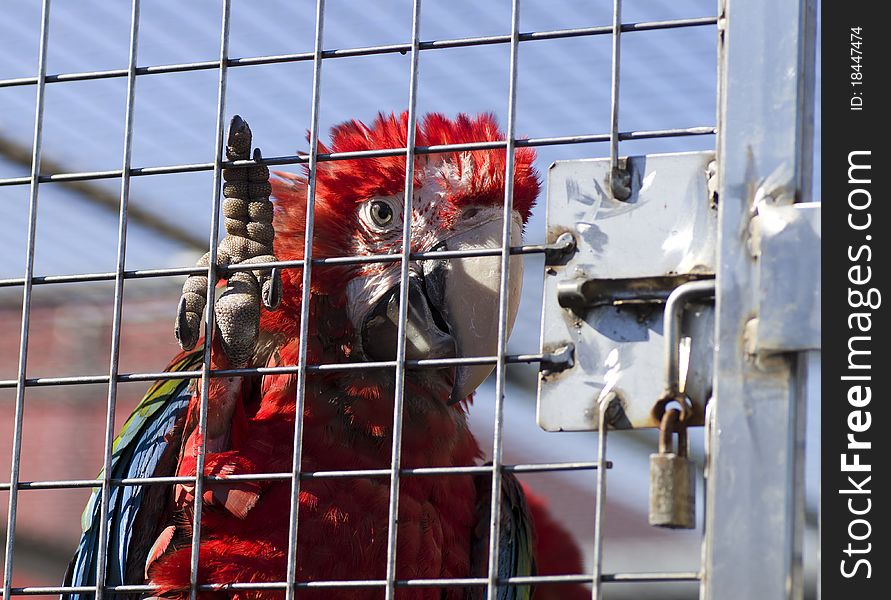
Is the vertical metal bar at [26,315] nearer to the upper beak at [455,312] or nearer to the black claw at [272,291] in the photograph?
the black claw at [272,291]

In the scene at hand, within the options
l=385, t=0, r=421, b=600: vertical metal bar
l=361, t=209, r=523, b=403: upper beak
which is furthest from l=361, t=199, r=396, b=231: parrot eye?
l=385, t=0, r=421, b=600: vertical metal bar

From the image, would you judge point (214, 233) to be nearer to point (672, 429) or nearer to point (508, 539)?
point (672, 429)

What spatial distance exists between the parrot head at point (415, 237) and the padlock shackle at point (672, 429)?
92 centimetres

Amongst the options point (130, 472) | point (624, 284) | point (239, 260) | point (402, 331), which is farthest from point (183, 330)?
point (130, 472)

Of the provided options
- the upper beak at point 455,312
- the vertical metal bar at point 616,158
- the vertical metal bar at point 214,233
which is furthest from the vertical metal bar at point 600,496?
the upper beak at point 455,312

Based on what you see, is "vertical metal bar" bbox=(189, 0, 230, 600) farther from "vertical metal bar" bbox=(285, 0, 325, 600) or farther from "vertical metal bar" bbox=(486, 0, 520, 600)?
"vertical metal bar" bbox=(486, 0, 520, 600)

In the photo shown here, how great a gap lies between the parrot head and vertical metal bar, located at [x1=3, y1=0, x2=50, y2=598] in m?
0.67

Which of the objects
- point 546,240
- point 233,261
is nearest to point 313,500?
point 233,261

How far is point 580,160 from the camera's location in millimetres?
1119

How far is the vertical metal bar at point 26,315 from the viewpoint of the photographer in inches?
A: 49.6

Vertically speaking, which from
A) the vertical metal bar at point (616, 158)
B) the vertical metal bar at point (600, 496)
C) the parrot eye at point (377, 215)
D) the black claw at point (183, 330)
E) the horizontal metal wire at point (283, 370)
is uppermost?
the parrot eye at point (377, 215)

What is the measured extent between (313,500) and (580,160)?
98 centimetres

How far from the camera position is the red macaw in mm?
1885
